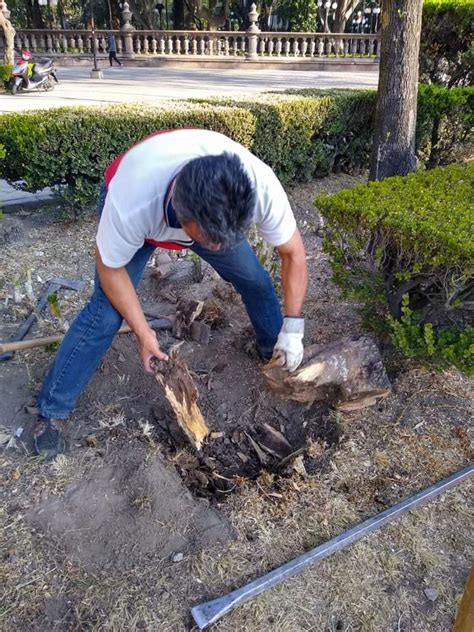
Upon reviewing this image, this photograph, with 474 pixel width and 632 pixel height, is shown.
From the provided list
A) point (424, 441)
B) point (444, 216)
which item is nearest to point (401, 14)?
point (444, 216)

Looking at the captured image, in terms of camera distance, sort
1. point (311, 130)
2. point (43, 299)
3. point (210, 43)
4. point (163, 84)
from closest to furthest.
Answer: point (43, 299) < point (311, 130) < point (163, 84) < point (210, 43)

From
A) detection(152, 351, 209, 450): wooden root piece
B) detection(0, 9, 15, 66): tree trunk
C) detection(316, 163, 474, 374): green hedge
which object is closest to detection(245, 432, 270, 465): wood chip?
detection(152, 351, 209, 450): wooden root piece

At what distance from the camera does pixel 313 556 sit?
202 cm

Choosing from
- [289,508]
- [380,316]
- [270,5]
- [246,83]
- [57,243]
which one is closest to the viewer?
[289,508]

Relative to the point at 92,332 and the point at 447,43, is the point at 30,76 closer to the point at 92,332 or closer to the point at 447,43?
the point at 447,43

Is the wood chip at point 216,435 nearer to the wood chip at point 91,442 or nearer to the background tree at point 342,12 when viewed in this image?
the wood chip at point 91,442

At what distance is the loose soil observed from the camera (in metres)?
1.89

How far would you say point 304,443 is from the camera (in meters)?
2.71

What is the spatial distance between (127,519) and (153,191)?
4.50 feet

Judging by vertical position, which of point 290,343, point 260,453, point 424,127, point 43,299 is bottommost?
point 260,453

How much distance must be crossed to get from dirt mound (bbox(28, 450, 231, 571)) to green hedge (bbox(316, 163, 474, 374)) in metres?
1.29

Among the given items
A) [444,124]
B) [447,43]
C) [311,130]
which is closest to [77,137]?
[311,130]

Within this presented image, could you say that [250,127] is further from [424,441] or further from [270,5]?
[270,5]

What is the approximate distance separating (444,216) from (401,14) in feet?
11.0
